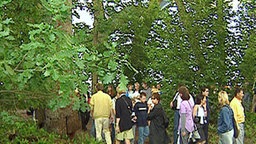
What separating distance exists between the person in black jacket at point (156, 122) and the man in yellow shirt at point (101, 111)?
103cm

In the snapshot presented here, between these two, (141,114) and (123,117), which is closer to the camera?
(123,117)

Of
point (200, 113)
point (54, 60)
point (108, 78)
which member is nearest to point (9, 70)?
point (54, 60)

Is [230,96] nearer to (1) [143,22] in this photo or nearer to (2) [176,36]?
(2) [176,36]

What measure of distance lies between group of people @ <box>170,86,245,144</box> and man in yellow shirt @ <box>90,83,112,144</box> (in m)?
1.72

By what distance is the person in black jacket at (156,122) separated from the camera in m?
11.1

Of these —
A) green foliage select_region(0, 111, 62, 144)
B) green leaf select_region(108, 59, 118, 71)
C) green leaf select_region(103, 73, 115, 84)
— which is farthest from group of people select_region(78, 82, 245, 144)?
green leaf select_region(108, 59, 118, 71)

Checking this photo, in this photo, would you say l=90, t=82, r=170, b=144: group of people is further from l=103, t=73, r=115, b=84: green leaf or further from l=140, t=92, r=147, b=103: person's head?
l=103, t=73, r=115, b=84: green leaf

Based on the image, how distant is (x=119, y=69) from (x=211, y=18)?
9752mm

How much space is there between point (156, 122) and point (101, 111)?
1337mm

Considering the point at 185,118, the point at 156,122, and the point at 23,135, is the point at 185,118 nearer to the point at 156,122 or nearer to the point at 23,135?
the point at 156,122

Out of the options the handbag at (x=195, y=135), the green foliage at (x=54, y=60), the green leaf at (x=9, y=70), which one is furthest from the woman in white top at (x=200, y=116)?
the green leaf at (x=9, y=70)

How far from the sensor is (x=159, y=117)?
36.5 ft

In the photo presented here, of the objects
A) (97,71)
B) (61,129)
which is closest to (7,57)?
(97,71)

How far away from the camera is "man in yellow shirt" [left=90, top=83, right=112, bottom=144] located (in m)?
11.3
